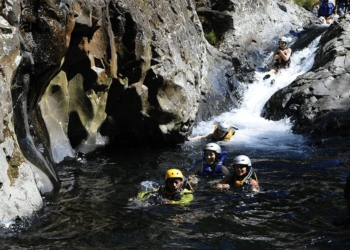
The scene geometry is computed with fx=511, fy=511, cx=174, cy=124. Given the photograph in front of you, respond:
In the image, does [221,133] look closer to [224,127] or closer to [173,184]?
[224,127]

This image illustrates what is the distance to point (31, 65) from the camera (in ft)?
29.1

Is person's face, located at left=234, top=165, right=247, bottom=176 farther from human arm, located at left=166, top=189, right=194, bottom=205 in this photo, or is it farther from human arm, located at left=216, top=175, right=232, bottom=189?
human arm, located at left=166, top=189, right=194, bottom=205

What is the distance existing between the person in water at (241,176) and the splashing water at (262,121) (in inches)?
115

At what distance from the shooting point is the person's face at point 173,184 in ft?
28.0

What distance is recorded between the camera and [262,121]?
53.1 ft

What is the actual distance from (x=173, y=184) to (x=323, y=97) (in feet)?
25.6

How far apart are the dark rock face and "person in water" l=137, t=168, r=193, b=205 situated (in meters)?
6.00

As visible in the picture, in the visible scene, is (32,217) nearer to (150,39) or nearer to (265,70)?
(150,39)

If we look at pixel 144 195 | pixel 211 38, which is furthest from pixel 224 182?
pixel 211 38

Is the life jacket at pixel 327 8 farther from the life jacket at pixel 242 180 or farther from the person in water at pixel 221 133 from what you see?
the life jacket at pixel 242 180

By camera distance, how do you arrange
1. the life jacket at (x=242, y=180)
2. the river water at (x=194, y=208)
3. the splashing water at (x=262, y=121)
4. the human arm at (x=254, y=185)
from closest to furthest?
the river water at (x=194, y=208)
the human arm at (x=254, y=185)
the life jacket at (x=242, y=180)
the splashing water at (x=262, y=121)

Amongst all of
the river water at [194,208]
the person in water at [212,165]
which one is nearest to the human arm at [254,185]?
the river water at [194,208]

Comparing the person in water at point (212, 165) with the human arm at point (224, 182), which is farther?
the person in water at point (212, 165)

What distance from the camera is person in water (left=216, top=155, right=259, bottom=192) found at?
361 inches
